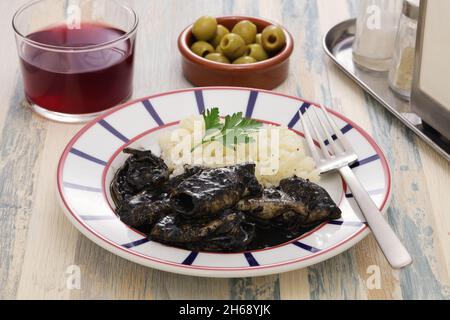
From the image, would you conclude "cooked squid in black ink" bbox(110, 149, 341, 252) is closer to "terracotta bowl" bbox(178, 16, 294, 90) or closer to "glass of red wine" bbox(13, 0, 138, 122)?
"glass of red wine" bbox(13, 0, 138, 122)

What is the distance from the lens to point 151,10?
3400 mm

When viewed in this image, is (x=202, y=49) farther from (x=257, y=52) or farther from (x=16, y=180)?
(x=16, y=180)

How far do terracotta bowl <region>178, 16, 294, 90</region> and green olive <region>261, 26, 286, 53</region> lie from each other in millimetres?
28

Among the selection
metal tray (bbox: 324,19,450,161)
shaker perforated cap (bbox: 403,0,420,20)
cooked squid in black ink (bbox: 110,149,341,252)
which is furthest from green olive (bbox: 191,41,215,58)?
cooked squid in black ink (bbox: 110,149,341,252)

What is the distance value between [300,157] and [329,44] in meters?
1.04

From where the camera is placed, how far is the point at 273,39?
2887 millimetres

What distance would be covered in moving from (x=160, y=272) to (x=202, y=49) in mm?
1176

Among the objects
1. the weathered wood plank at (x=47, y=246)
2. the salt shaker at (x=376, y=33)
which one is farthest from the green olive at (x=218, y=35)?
the weathered wood plank at (x=47, y=246)

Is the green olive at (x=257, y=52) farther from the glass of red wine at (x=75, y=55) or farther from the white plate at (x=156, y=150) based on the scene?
the glass of red wine at (x=75, y=55)

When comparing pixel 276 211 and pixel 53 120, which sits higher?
pixel 276 211

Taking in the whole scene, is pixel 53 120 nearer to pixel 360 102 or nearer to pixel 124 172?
pixel 124 172

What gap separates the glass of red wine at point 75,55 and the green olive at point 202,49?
272mm
